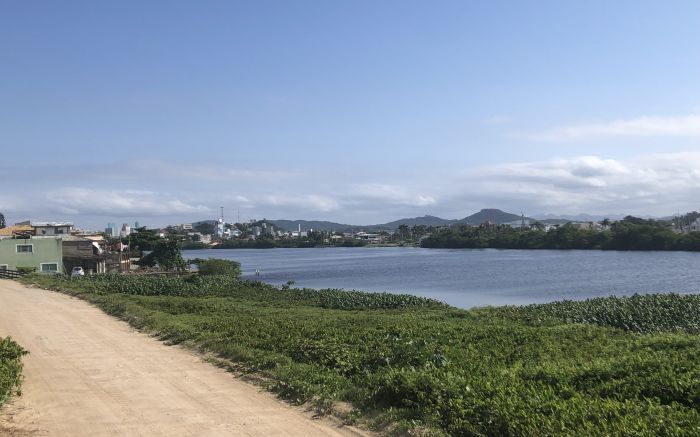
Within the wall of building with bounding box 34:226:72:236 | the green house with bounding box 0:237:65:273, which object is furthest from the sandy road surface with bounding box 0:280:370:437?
the wall of building with bounding box 34:226:72:236

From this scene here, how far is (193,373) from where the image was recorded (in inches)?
462

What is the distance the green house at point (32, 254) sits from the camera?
58719mm

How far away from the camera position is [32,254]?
59.6m

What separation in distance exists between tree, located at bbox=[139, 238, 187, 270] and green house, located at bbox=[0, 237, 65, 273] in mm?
17574

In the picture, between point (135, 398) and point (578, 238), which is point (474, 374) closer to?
point (135, 398)

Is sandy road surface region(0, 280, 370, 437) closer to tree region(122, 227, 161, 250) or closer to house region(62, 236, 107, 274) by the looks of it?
house region(62, 236, 107, 274)

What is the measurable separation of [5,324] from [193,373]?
12.1 metres

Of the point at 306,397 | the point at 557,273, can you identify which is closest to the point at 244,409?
the point at 306,397

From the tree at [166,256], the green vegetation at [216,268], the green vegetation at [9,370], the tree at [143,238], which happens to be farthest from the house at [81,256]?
the green vegetation at [9,370]

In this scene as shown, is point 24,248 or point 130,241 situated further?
point 130,241

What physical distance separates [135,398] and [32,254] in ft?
187

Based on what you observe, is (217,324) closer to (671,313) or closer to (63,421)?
(63,421)

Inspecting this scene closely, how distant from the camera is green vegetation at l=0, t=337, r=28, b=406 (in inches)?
339

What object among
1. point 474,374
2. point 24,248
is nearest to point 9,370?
point 474,374
